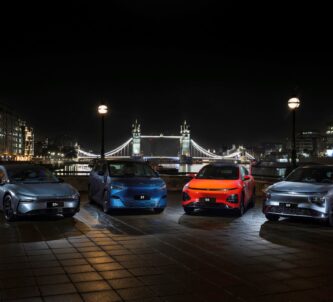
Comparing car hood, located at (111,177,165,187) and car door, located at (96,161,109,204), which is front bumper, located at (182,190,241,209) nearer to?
car hood, located at (111,177,165,187)

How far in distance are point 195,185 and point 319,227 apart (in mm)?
3363

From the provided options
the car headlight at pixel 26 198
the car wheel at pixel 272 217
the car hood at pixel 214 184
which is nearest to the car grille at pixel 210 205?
the car hood at pixel 214 184

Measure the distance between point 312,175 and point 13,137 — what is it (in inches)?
6093

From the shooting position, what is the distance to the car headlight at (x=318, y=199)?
1026 centimetres

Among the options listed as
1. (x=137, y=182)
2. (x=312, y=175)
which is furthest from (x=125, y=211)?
(x=312, y=175)

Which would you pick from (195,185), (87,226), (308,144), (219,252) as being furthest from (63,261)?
(308,144)

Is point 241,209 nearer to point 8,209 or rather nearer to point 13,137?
point 8,209

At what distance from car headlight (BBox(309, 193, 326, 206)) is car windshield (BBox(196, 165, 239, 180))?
2.94 m

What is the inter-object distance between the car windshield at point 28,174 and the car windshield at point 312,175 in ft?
20.0

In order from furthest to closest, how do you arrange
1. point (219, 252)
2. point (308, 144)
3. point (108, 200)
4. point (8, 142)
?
point (308, 144) < point (8, 142) < point (108, 200) < point (219, 252)

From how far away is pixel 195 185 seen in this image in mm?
12469

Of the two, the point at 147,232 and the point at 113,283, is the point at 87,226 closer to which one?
the point at 147,232

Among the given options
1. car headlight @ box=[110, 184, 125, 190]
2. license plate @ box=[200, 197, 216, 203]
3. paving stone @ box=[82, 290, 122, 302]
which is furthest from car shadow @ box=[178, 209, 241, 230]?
paving stone @ box=[82, 290, 122, 302]

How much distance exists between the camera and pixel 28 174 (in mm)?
12203
